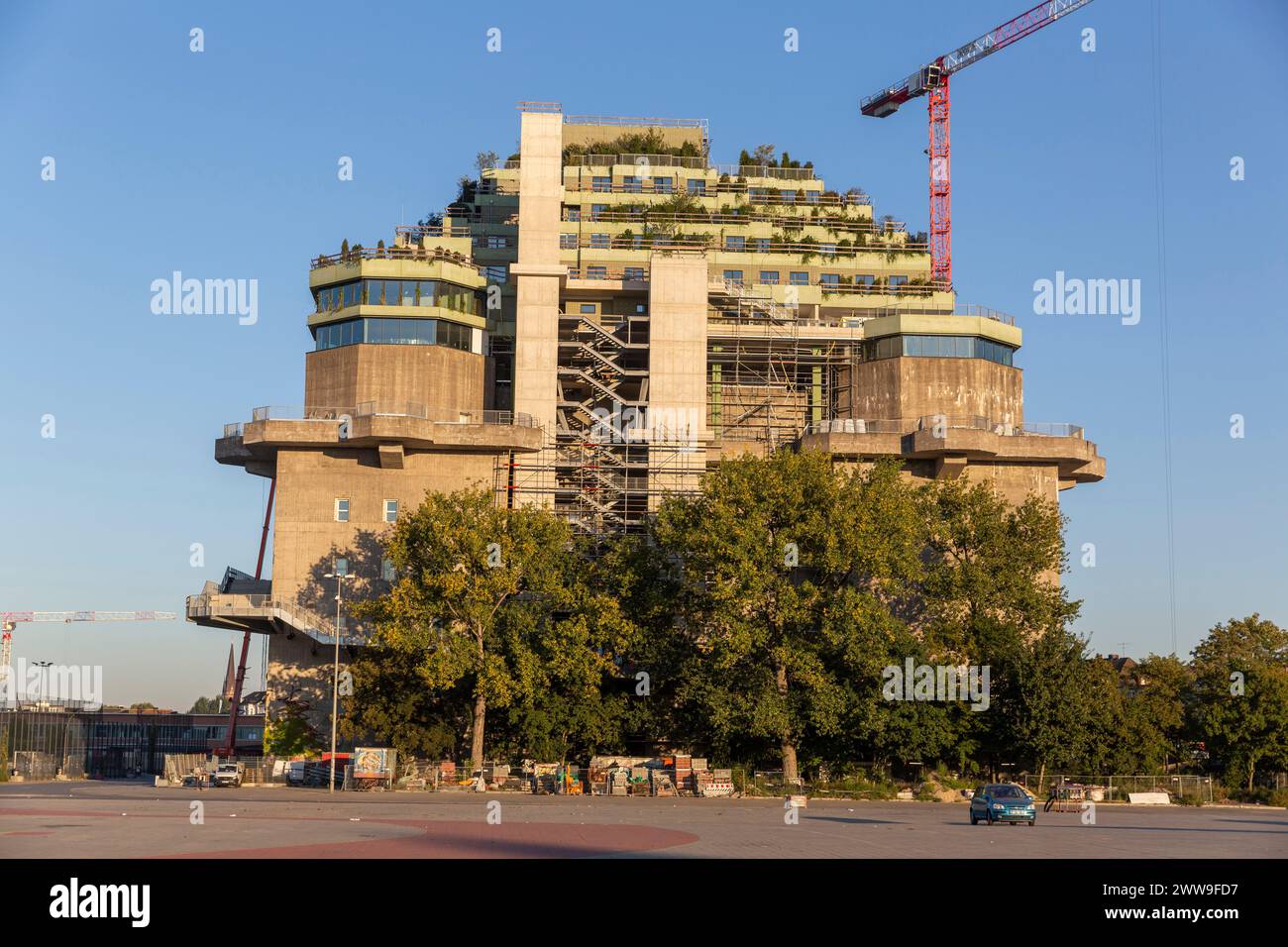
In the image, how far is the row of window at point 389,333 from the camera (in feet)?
306

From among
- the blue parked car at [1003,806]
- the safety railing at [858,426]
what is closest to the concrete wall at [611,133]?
the safety railing at [858,426]

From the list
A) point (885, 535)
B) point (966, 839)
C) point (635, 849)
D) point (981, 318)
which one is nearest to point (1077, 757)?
point (885, 535)

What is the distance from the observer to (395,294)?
9400 centimetres

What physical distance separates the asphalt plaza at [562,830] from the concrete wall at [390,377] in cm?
3132

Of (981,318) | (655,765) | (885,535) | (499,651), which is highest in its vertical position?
(981,318)

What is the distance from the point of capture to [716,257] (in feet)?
335

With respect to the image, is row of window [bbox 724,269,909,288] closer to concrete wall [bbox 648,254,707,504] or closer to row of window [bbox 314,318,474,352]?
concrete wall [bbox 648,254,707,504]

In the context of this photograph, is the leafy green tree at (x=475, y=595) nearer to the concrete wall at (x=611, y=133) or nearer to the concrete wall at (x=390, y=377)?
the concrete wall at (x=390, y=377)

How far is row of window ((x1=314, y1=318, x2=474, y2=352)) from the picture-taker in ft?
306

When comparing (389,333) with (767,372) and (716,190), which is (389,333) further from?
(716,190)

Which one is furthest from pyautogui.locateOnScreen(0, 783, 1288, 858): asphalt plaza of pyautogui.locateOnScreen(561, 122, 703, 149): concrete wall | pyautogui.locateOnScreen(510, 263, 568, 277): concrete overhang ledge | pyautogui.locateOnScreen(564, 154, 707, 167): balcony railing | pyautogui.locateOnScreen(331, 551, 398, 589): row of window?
pyautogui.locateOnScreen(561, 122, 703, 149): concrete wall
